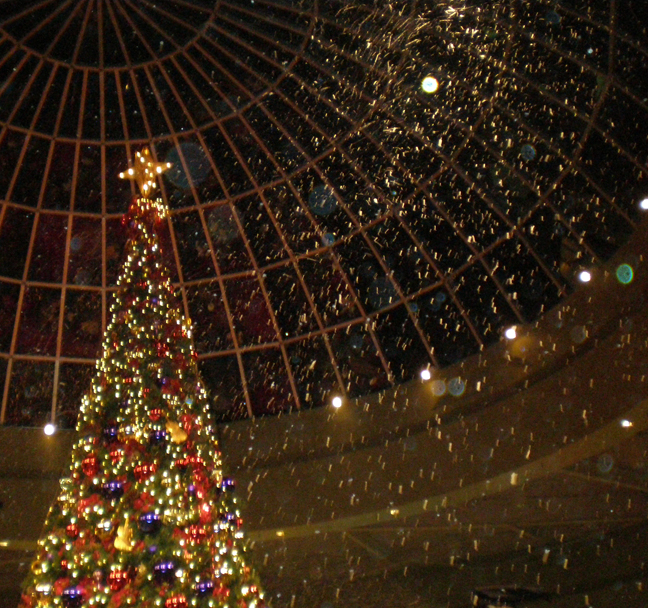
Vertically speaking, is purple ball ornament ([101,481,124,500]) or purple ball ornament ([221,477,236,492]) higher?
purple ball ornament ([221,477,236,492])

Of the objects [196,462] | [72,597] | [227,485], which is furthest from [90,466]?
[227,485]

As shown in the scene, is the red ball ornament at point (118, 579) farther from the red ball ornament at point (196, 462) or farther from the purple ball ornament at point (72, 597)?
the red ball ornament at point (196, 462)

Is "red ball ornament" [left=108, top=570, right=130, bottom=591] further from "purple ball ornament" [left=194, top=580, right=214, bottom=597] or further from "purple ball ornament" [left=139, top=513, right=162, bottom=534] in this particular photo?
A: "purple ball ornament" [left=194, top=580, right=214, bottom=597]

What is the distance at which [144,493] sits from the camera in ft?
32.4

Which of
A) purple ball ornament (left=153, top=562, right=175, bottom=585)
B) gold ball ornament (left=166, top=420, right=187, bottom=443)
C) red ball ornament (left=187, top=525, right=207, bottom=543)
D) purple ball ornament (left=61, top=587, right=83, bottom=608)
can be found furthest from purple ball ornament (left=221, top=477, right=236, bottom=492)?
purple ball ornament (left=61, top=587, right=83, bottom=608)

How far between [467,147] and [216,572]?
12.9 m

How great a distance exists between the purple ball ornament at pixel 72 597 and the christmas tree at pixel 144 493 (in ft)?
0.04

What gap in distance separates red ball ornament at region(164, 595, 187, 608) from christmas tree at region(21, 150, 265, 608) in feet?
0.04

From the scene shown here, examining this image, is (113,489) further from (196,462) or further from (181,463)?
(196,462)

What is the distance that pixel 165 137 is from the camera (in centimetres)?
1845

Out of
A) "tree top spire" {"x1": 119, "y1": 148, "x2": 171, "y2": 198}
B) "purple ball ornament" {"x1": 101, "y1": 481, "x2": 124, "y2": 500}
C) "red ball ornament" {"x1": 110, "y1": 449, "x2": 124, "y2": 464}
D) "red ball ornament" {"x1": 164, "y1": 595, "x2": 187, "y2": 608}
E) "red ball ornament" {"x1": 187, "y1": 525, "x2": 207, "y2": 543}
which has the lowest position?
"red ball ornament" {"x1": 164, "y1": 595, "x2": 187, "y2": 608}

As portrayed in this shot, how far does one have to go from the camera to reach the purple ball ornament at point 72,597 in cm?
941

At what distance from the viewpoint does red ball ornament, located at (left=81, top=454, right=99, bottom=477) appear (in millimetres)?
9992

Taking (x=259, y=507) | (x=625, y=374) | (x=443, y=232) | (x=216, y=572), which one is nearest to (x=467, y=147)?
(x=443, y=232)
